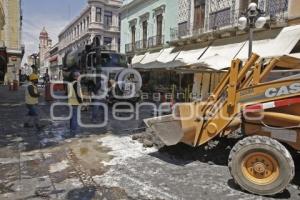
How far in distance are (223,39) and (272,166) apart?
12.4 meters

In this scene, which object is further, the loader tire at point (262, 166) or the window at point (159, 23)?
the window at point (159, 23)

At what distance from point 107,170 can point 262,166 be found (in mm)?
2587

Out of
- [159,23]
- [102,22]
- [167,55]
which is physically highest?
[102,22]

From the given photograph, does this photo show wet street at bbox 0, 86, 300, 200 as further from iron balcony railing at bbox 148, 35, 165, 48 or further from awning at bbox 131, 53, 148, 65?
awning at bbox 131, 53, 148, 65

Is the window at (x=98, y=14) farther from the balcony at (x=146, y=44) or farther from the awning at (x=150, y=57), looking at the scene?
the awning at (x=150, y=57)

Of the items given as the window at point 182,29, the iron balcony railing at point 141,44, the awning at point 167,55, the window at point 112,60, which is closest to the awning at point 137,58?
the iron balcony railing at point 141,44

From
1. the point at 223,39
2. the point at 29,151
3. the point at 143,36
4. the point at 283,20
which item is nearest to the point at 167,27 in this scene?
the point at 143,36

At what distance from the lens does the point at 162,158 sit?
6469mm

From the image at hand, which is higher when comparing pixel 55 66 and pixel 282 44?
pixel 55 66

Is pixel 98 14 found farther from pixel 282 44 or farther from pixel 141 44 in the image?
pixel 282 44

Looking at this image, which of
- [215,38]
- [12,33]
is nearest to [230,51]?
[215,38]

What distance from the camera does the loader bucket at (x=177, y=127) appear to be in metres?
5.68

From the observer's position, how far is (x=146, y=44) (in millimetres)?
25250

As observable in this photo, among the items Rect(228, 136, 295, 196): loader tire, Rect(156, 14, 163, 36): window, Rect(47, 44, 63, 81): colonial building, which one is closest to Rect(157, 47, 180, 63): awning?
Rect(156, 14, 163, 36): window
